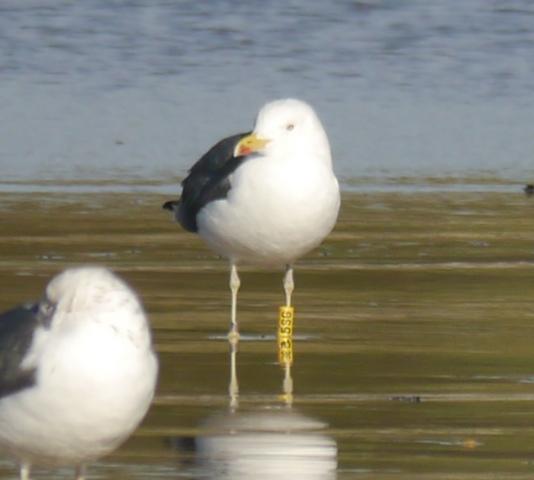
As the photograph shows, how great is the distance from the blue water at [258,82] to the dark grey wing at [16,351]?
767 centimetres

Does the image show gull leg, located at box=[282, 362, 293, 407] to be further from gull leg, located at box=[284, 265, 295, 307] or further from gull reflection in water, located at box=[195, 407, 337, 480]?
gull leg, located at box=[284, 265, 295, 307]

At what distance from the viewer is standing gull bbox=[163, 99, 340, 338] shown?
9.95m

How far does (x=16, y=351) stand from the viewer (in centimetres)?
668

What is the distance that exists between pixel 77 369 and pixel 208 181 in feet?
14.3

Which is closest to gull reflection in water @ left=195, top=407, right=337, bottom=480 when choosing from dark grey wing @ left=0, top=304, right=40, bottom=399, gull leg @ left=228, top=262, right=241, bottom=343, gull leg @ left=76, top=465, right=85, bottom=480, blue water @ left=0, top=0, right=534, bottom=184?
gull leg @ left=76, top=465, right=85, bottom=480

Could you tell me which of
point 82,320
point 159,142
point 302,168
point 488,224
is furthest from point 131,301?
point 159,142

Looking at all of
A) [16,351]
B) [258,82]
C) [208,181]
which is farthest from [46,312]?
[258,82]

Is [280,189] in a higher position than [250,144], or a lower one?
lower

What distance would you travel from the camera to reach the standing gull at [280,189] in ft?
32.7

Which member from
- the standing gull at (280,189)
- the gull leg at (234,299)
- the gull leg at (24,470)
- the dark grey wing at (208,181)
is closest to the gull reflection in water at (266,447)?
the gull leg at (24,470)

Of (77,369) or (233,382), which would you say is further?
(233,382)

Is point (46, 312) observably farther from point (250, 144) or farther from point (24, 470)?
point (250, 144)

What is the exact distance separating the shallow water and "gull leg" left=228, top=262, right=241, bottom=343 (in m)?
0.06

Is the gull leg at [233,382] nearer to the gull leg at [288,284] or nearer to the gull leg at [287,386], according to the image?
the gull leg at [287,386]
